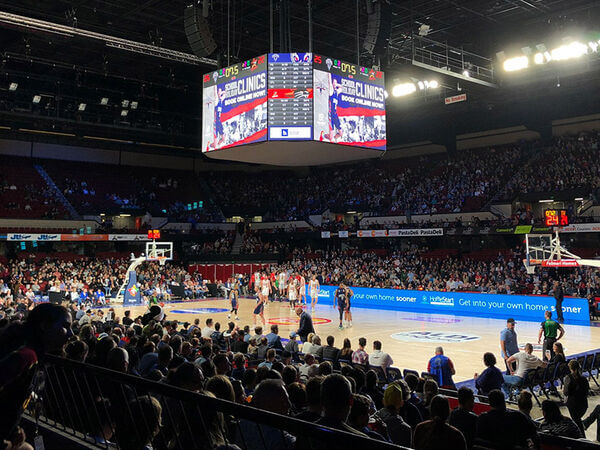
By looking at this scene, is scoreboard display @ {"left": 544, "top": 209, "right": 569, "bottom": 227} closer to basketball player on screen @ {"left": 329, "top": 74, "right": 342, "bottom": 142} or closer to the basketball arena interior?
the basketball arena interior

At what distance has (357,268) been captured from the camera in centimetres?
3581

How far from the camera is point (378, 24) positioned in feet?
52.3

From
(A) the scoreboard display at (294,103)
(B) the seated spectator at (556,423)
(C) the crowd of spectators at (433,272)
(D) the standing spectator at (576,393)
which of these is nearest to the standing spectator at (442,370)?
(D) the standing spectator at (576,393)

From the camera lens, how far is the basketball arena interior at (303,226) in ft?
15.9

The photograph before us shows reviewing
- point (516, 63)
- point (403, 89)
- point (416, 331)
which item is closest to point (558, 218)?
point (416, 331)

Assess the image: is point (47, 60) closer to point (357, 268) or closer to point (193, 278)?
point (193, 278)

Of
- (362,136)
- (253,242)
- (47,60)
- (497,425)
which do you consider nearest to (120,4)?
(47,60)

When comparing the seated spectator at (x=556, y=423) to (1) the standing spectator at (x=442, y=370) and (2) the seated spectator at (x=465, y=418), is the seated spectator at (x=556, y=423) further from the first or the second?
(1) the standing spectator at (x=442, y=370)

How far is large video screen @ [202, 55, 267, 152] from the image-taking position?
45.6ft

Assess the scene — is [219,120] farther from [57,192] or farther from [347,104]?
[57,192]

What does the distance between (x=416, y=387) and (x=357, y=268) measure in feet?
91.8

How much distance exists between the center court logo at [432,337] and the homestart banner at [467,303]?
6349mm

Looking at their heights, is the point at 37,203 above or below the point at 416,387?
above

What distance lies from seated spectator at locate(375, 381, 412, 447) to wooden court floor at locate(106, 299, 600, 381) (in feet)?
25.7
